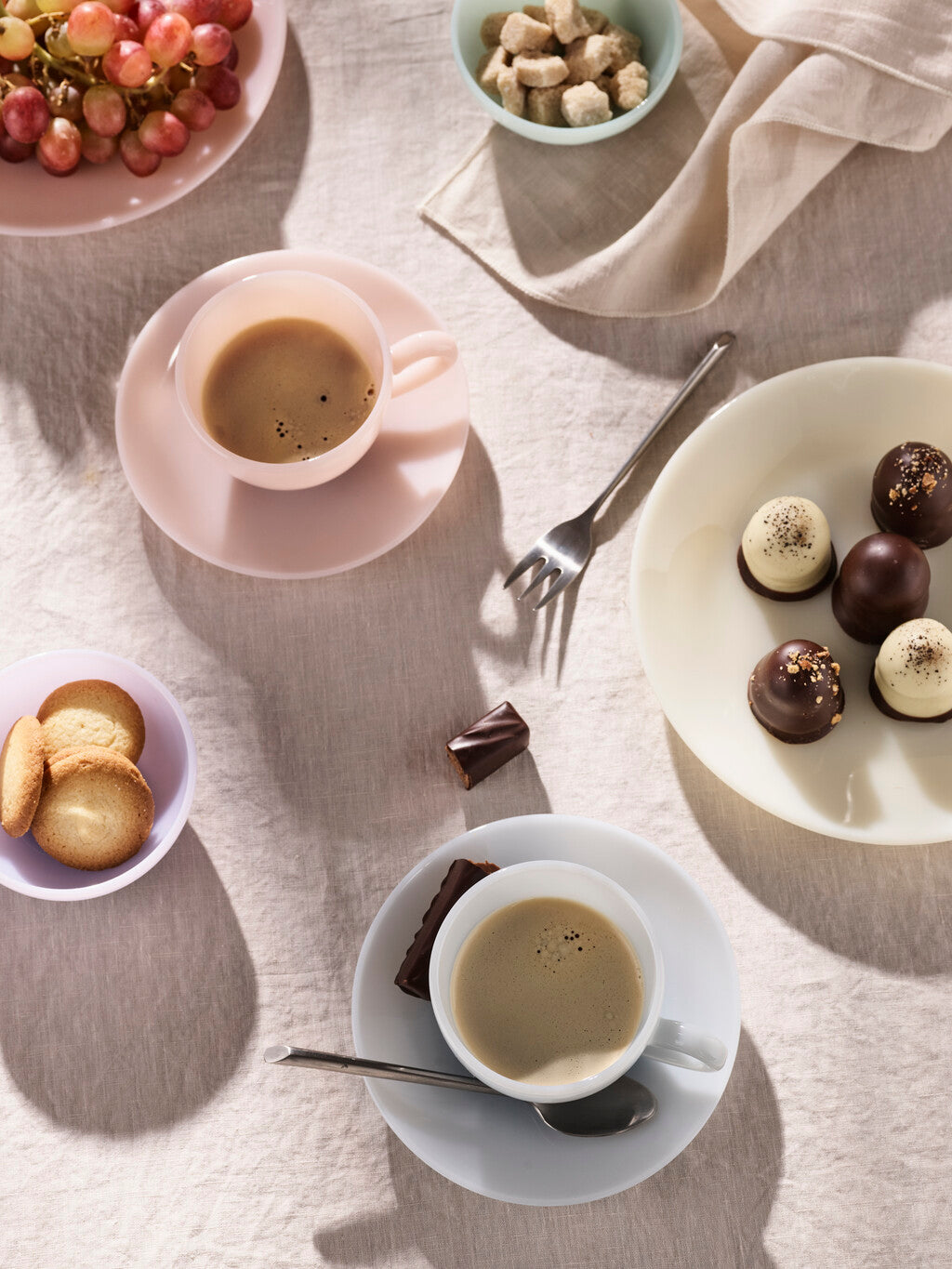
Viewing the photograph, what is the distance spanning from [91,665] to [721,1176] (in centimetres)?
67

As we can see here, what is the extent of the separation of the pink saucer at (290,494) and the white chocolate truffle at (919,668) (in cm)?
40

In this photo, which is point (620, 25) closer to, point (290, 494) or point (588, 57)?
point (588, 57)

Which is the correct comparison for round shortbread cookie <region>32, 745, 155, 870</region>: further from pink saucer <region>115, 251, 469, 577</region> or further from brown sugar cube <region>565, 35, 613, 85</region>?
brown sugar cube <region>565, 35, 613, 85</region>

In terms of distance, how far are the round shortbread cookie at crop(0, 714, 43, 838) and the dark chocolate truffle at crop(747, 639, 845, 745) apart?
58 centimetres

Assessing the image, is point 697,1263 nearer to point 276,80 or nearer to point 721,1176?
point 721,1176

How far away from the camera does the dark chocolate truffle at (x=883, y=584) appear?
0.87 meters

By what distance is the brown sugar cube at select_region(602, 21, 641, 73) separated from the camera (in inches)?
39.3

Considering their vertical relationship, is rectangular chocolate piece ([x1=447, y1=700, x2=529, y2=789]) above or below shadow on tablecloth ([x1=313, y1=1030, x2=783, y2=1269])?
above

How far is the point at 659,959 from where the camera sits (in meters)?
0.75

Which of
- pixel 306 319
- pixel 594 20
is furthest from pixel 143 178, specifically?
pixel 594 20

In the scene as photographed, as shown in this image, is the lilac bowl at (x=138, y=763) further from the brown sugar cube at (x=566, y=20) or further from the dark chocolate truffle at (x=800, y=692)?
the brown sugar cube at (x=566, y=20)

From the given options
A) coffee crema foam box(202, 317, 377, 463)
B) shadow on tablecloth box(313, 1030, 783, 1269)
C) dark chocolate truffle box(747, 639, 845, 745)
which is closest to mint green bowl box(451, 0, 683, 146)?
coffee crema foam box(202, 317, 377, 463)

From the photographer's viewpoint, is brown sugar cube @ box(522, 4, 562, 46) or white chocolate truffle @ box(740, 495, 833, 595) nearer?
white chocolate truffle @ box(740, 495, 833, 595)

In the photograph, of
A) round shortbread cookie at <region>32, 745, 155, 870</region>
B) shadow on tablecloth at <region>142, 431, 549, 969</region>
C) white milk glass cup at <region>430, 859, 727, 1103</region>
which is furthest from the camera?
shadow on tablecloth at <region>142, 431, 549, 969</region>
